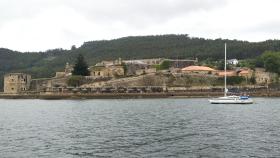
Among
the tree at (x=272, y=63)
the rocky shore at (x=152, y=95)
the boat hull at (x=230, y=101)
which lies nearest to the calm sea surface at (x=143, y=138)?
the boat hull at (x=230, y=101)

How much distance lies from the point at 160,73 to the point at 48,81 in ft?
92.0

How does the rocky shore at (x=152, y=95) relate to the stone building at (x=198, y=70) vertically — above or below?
below

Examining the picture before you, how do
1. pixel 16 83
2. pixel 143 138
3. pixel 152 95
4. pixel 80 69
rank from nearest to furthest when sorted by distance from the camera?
1. pixel 143 138
2. pixel 152 95
3. pixel 80 69
4. pixel 16 83

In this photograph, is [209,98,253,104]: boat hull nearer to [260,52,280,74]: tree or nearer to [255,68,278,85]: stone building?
[255,68,278,85]: stone building

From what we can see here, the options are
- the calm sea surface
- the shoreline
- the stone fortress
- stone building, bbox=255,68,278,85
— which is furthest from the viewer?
stone building, bbox=255,68,278,85

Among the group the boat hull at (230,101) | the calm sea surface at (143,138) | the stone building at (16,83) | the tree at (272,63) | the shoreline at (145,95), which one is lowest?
the calm sea surface at (143,138)

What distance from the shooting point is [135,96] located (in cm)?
9925

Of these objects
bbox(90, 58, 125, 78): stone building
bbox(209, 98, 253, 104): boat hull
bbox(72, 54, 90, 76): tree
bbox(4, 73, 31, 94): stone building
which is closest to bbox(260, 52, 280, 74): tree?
bbox(90, 58, 125, 78): stone building

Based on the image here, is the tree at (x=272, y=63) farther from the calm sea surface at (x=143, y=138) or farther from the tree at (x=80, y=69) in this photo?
the calm sea surface at (x=143, y=138)

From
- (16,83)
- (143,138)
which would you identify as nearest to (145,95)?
(16,83)

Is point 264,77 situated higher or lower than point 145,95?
higher

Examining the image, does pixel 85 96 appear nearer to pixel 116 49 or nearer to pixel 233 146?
pixel 233 146

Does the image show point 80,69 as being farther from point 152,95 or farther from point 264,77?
point 264,77

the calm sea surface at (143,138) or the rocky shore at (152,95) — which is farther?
the rocky shore at (152,95)
